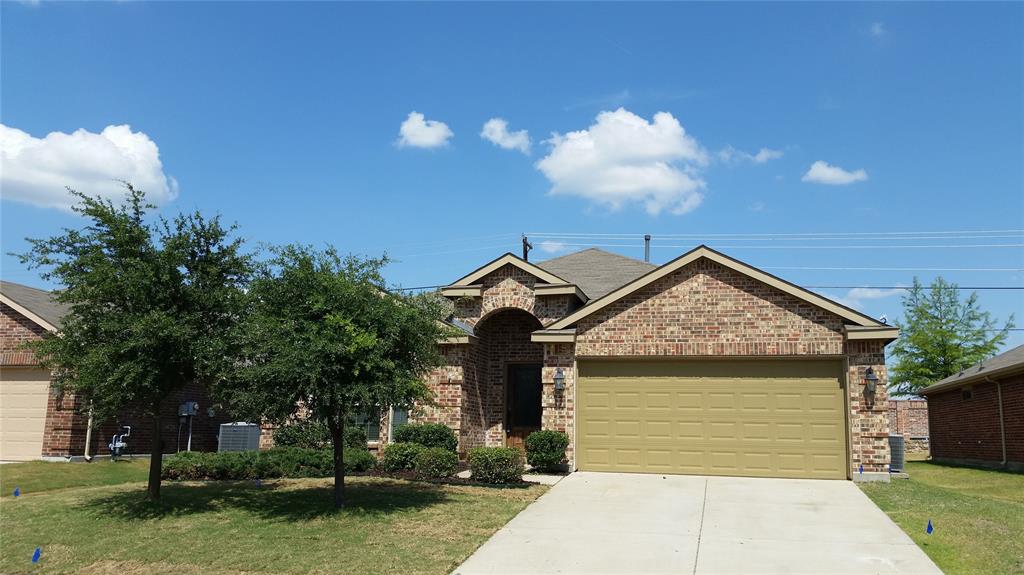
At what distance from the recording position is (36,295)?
854 inches

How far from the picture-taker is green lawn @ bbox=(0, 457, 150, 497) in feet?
46.8

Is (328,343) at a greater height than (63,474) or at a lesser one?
greater

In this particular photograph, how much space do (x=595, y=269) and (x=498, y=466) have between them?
32.5ft

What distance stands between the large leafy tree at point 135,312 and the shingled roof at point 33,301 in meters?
8.97

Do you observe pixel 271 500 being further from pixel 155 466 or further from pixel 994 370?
pixel 994 370

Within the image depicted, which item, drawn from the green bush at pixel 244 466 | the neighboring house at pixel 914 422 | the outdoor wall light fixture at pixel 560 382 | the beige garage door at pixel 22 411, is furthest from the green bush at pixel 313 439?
the neighboring house at pixel 914 422

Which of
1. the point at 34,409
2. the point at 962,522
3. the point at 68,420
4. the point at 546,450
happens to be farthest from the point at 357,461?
the point at 962,522

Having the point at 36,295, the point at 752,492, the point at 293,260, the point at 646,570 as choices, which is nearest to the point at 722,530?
the point at 646,570

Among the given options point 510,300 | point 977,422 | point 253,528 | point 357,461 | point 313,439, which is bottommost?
point 253,528

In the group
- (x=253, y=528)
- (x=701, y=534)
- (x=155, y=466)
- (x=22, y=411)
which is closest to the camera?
(x=701, y=534)

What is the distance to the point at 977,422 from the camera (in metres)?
22.2

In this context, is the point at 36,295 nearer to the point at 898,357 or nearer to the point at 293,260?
the point at 293,260

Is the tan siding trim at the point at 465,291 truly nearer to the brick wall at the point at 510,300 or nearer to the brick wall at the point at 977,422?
the brick wall at the point at 510,300

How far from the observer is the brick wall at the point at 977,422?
63.1 ft
